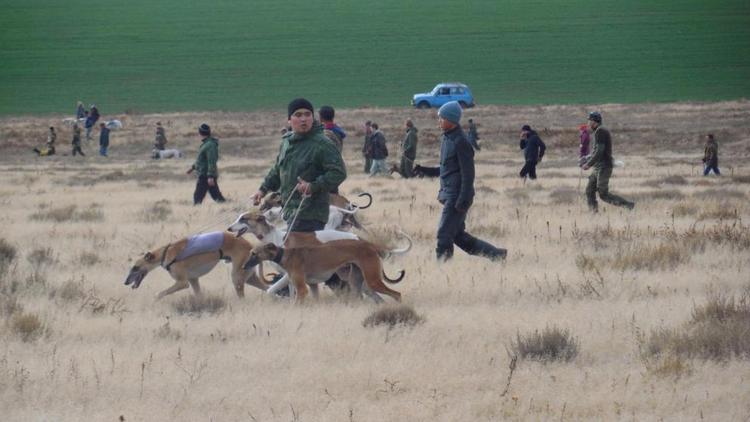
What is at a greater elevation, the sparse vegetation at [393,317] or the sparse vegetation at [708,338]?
the sparse vegetation at [708,338]

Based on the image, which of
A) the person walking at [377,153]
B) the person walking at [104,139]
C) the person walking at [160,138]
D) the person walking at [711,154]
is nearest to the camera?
the person walking at [711,154]

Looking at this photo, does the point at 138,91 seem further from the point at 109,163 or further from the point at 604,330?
the point at 604,330

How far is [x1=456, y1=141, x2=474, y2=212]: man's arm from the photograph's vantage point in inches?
464

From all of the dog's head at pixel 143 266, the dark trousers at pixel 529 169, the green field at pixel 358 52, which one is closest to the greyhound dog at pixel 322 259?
the dog's head at pixel 143 266

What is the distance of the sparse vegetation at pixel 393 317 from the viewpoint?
904 cm

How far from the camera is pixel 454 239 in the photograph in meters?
Answer: 12.4

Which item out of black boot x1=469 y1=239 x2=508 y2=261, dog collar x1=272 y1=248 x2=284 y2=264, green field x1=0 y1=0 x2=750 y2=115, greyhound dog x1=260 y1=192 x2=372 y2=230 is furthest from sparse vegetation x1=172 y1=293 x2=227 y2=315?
green field x1=0 y1=0 x2=750 y2=115

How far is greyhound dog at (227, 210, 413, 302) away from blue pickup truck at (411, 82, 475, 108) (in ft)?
205

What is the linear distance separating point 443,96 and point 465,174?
6138 centimetres

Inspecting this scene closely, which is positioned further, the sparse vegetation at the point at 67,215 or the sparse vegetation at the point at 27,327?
the sparse vegetation at the point at 67,215

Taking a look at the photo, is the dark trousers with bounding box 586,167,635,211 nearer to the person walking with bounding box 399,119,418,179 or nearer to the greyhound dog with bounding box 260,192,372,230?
the greyhound dog with bounding box 260,192,372,230

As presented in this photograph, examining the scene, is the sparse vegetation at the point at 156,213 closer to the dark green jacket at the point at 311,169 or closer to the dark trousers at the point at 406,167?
the dark green jacket at the point at 311,169

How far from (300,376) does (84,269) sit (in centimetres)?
576

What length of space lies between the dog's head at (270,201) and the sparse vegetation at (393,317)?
187cm
